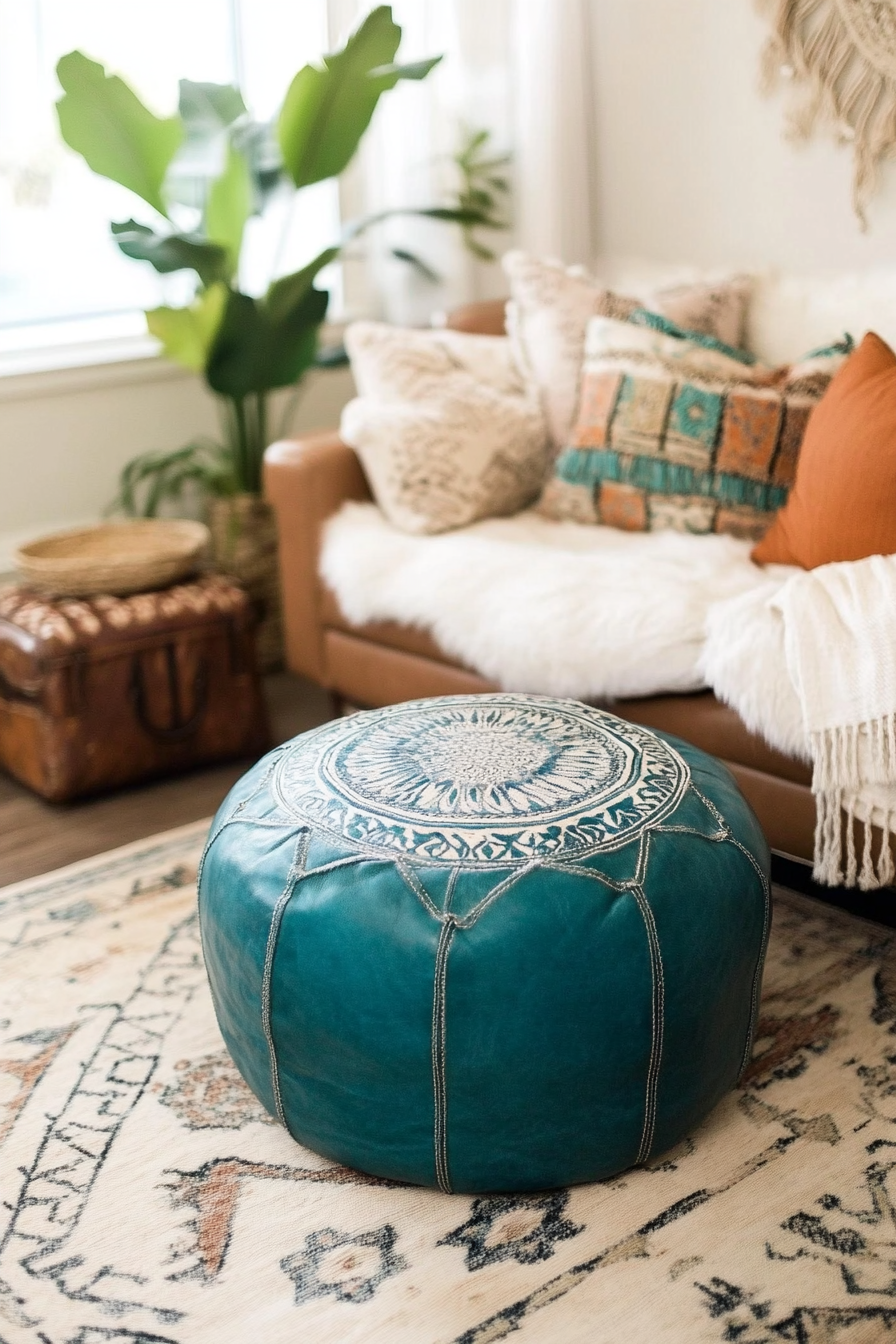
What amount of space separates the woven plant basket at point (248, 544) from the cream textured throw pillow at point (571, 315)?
750 mm

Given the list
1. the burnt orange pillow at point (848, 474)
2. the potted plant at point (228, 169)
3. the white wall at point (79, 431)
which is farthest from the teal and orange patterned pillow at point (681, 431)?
the white wall at point (79, 431)

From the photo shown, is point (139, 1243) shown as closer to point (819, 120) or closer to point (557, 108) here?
point (819, 120)

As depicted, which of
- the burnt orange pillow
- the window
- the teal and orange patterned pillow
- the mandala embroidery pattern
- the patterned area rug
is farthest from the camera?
the window

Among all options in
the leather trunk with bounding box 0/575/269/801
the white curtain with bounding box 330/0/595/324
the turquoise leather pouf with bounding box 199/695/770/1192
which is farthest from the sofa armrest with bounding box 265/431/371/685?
the turquoise leather pouf with bounding box 199/695/770/1192

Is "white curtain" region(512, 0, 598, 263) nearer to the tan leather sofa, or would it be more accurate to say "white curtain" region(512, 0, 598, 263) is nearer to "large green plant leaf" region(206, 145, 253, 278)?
the tan leather sofa

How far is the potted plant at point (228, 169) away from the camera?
2686mm

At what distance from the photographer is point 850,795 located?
180 cm

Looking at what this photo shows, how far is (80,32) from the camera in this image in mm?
3111

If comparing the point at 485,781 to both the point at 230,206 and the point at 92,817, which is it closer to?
the point at 92,817

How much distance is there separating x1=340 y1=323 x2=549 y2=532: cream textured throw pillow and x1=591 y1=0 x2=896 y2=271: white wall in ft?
2.05

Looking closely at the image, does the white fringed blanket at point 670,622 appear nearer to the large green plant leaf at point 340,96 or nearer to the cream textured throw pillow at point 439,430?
the cream textured throw pillow at point 439,430

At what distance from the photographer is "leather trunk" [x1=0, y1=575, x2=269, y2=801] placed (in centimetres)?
254

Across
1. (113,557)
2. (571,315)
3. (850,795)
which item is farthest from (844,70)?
(113,557)

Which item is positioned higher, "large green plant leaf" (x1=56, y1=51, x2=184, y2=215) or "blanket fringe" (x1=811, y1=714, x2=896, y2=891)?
"large green plant leaf" (x1=56, y1=51, x2=184, y2=215)
